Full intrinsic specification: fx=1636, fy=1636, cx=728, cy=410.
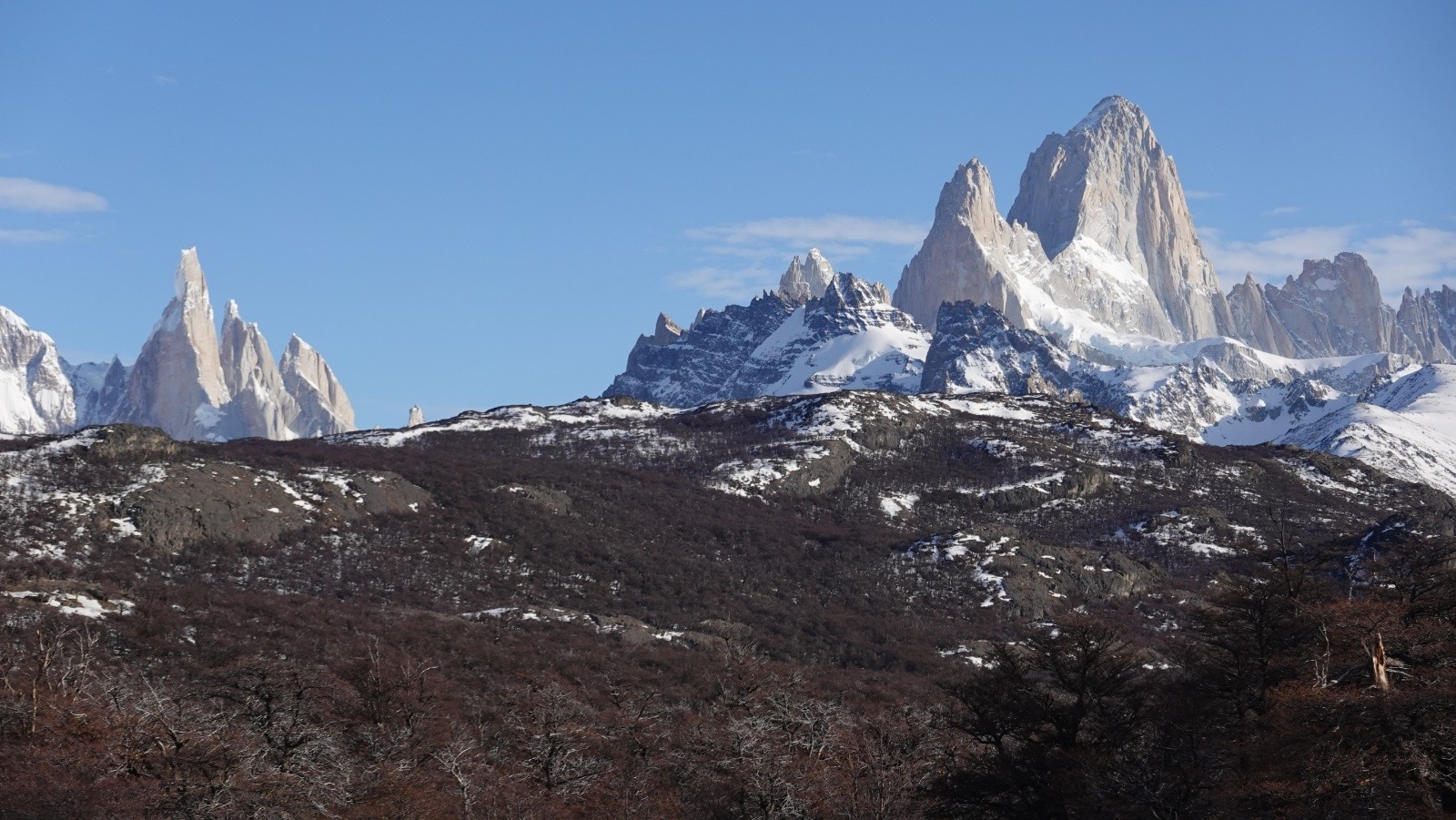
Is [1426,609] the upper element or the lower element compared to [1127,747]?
upper

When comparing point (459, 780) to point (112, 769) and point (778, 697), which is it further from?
point (778, 697)

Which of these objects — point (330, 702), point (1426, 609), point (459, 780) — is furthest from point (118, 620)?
point (1426, 609)

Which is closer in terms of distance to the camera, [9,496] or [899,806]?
[899,806]

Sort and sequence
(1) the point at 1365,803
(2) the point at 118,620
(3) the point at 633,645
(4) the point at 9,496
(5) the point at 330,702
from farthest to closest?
(4) the point at 9,496, (3) the point at 633,645, (2) the point at 118,620, (5) the point at 330,702, (1) the point at 1365,803

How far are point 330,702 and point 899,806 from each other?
31.0 m

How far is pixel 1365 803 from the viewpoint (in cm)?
4959

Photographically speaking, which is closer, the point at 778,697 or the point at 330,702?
the point at 330,702

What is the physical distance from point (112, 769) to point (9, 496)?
5188 inches

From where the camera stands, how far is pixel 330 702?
8469cm

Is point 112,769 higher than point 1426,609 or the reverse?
the reverse

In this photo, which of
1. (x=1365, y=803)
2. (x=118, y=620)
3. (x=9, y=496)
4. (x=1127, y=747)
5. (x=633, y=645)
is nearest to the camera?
(x=1365, y=803)

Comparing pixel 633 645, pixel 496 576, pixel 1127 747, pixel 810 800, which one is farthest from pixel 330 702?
pixel 496 576

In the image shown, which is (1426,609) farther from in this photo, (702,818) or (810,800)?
(702,818)

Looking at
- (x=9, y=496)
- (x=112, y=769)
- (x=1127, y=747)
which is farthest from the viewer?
(x=9, y=496)
